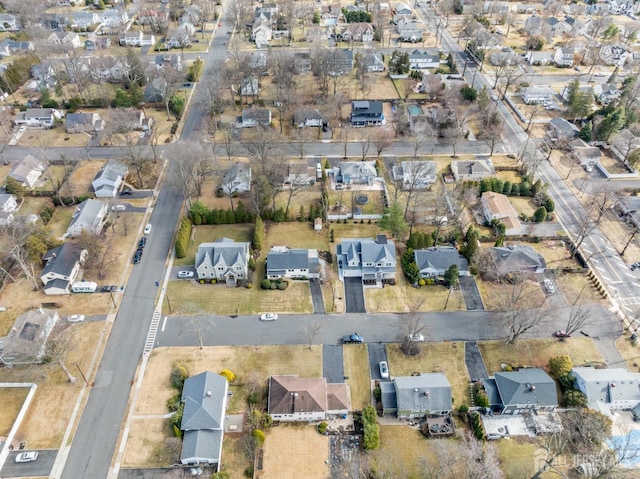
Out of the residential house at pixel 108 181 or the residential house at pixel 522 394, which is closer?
the residential house at pixel 522 394

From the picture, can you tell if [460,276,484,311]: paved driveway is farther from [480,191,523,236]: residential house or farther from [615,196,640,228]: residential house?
[615,196,640,228]: residential house

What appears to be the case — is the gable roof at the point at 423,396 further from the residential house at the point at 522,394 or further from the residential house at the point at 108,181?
the residential house at the point at 108,181

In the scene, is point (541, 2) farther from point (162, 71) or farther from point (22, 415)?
point (22, 415)

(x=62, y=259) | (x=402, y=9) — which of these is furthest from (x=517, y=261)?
(x=402, y=9)

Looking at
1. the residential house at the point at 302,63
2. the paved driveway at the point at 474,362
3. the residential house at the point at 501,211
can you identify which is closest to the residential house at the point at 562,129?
the residential house at the point at 501,211

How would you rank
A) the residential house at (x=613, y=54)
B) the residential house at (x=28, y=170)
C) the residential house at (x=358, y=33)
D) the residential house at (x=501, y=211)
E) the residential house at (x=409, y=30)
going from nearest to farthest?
the residential house at (x=501, y=211)
the residential house at (x=28, y=170)
the residential house at (x=613, y=54)
the residential house at (x=409, y=30)
the residential house at (x=358, y=33)
